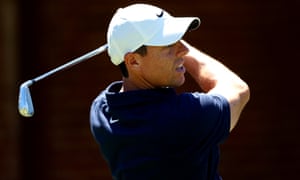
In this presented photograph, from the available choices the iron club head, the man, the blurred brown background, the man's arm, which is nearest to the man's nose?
the man

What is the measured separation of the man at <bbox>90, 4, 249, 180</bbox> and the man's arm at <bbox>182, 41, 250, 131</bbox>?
40 millimetres

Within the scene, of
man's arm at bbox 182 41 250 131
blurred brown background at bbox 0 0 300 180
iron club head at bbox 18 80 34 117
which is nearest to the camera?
man's arm at bbox 182 41 250 131

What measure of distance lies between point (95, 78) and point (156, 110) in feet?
13.0

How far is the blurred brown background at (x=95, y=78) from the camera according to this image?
26.3 feet

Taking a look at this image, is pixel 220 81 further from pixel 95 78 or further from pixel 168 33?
pixel 95 78

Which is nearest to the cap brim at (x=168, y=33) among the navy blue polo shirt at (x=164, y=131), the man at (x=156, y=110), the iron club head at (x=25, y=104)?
the man at (x=156, y=110)

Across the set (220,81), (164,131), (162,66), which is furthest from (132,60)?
(220,81)

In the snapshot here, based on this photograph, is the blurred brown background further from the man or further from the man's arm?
the man

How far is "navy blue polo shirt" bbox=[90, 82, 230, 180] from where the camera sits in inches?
164

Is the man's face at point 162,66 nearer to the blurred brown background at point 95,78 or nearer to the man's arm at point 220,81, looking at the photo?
the man's arm at point 220,81

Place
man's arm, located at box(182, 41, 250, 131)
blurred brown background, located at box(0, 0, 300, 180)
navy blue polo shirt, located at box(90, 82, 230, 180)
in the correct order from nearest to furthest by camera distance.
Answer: navy blue polo shirt, located at box(90, 82, 230, 180), man's arm, located at box(182, 41, 250, 131), blurred brown background, located at box(0, 0, 300, 180)

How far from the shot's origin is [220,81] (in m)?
4.46

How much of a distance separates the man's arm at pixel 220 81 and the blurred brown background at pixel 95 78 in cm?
335

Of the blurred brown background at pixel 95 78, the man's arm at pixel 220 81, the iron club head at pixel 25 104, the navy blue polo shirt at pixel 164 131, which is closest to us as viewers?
the navy blue polo shirt at pixel 164 131
